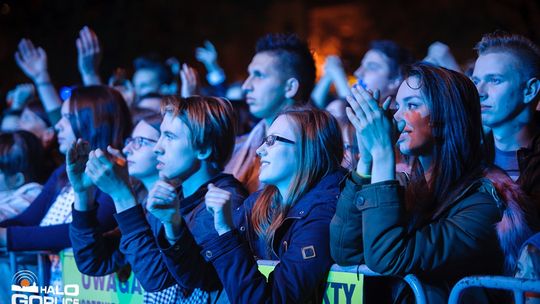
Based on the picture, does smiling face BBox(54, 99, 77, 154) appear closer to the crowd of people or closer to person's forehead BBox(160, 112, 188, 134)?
the crowd of people

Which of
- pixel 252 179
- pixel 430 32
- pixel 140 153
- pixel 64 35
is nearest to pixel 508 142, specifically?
pixel 252 179

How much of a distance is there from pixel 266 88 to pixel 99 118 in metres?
1.14

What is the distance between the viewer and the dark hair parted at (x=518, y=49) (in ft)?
12.1

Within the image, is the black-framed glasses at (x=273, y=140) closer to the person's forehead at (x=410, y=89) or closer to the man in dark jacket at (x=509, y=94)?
the person's forehead at (x=410, y=89)

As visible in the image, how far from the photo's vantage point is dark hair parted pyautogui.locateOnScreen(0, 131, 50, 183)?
5.29 metres

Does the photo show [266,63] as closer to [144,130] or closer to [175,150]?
[144,130]

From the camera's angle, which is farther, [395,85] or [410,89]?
[395,85]

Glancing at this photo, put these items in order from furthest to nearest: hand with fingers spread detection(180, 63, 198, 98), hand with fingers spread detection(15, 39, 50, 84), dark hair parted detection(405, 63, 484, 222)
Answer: hand with fingers spread detection(15, 39, 50, 84), hand with fingers spread detection(180, 63, 198, 98), dark hair parted detection(405, 63, 484, 222)

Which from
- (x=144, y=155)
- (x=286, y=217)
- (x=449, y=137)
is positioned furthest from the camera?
(x=144, y=155)

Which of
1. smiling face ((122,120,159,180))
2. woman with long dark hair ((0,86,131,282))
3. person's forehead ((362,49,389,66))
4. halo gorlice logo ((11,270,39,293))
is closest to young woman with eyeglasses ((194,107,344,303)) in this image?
smiling face ((122,120,159,180))

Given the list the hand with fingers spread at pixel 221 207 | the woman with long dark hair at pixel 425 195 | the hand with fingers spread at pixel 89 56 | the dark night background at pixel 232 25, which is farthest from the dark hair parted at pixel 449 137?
the dark night background at pixel 232 25

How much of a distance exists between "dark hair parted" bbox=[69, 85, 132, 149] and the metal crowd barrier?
2.88m

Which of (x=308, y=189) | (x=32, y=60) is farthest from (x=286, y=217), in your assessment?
(x=32, y=60)

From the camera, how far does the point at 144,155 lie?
14.5 feet
